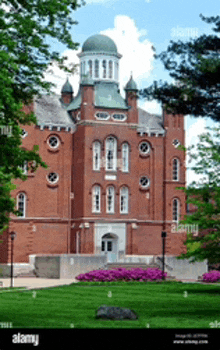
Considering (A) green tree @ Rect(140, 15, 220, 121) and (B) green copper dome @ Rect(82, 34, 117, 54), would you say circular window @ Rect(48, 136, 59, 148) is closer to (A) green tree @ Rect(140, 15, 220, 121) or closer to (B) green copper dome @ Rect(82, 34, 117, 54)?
(B) green copper dome @ Rect(82, 34, 117, 54)

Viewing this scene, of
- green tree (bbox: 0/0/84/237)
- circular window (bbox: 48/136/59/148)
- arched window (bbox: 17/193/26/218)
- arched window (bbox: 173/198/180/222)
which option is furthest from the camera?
arched window (bbox: 173/198/180/222)

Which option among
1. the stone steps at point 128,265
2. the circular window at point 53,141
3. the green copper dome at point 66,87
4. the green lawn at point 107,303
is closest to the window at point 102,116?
the circular window at point 53,141

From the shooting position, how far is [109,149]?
2530 inches

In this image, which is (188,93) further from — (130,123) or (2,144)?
(130,123)

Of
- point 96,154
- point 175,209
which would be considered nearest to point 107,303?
point 96,154

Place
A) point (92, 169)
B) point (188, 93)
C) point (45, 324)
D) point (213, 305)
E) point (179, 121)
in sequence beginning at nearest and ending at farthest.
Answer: point (45, 324) → point (188, 93) → point (213, 305) → point (92, 169) → point (179, 121)

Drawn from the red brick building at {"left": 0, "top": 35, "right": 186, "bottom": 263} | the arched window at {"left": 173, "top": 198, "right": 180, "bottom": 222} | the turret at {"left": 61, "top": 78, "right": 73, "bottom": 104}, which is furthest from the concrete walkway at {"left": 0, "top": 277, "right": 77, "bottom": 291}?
the turret at {"left": 61, "top": 78, "right": 73, "bottom": 104}

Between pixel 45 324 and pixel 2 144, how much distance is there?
16.6 feet

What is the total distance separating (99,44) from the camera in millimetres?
67438

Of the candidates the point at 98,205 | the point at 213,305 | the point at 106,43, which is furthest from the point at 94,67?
the point at 213,305

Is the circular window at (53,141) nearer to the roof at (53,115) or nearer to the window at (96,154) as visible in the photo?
the roof at (53,115)

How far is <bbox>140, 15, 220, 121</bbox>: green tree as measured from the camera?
841 inches

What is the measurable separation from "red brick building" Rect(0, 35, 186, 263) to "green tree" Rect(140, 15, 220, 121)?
39.1 m

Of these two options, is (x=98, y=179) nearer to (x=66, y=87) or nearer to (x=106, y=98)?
(x=106, y=98)
